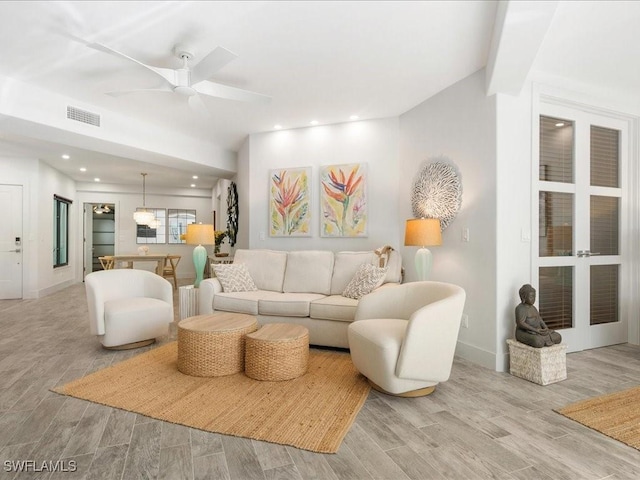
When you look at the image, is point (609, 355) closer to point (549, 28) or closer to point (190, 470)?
→ point (549, 28)

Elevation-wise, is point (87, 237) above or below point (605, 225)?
below

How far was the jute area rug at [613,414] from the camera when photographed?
2.05 m

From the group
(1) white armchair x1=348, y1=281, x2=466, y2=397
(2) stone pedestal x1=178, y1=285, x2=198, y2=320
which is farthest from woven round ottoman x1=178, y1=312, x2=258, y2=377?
(2) stone pedestal x1=178, y1=285, x2=198, y2=320

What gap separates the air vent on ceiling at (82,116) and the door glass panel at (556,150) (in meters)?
4.72

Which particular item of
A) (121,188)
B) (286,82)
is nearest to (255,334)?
(286,82)

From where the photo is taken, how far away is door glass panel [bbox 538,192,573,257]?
11.1 feet

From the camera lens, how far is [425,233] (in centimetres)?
338

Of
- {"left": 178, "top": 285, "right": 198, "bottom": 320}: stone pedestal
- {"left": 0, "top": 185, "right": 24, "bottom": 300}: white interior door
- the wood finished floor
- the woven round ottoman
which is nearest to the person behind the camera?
the wood finished floor

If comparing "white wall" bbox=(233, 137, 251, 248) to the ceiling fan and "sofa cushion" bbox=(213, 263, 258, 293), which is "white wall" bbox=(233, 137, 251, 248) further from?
the ceiling fan

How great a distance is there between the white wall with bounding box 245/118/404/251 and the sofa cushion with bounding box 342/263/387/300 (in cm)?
78

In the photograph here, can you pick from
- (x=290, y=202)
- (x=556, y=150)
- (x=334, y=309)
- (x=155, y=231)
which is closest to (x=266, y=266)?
(x=290, y=202)

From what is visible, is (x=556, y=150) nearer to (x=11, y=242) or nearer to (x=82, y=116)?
(x=82, y=116)

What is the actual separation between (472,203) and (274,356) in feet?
7.19

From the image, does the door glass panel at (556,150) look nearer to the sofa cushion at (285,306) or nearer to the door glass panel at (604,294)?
the door glass panel at (604,294)
